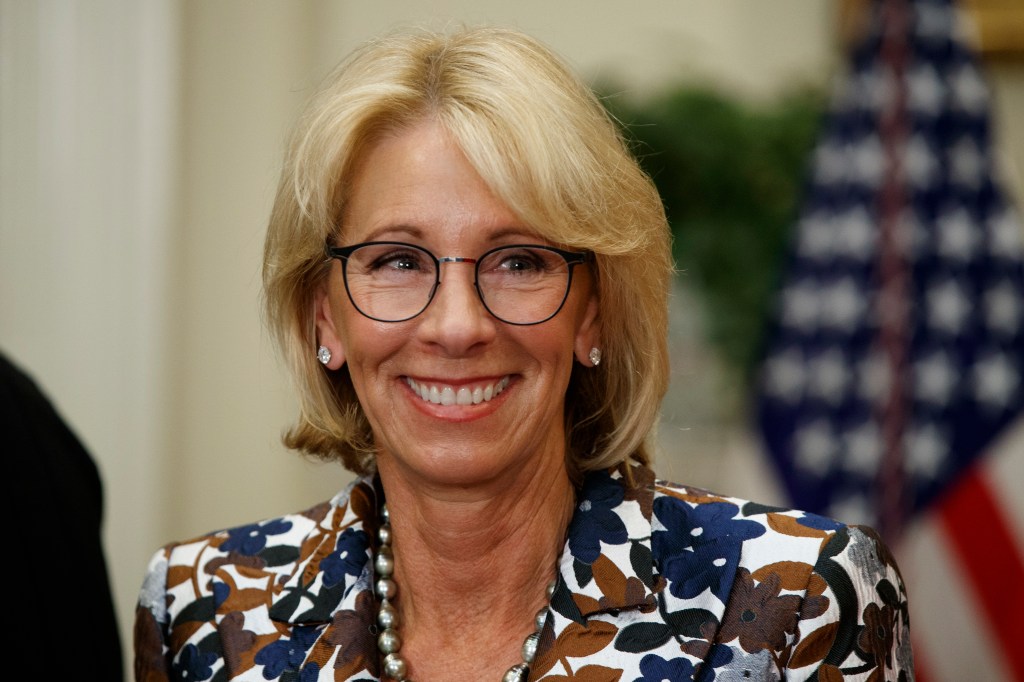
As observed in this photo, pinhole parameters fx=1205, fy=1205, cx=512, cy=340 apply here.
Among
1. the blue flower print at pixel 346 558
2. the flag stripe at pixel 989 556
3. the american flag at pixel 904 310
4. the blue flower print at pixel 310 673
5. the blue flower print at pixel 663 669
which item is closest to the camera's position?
the blue flower print at pixel 663 669

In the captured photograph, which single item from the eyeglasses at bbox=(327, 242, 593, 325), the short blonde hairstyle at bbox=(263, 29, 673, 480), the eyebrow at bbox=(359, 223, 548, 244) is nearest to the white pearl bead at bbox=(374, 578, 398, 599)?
the short blonde hairstyle at bbox=(263, 29, 673, 480)

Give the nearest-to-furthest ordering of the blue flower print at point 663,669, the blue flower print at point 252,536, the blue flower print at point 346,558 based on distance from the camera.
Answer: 1. the blue flower print at point 663,669
2. the blue flower print at point 346,558
3. the blue flower print at point 252,536

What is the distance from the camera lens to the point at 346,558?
1857mm

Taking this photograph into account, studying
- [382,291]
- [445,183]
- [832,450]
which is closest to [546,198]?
[445,183]

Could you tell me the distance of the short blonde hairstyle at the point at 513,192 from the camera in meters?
1.63

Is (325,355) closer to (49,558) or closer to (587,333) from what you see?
(587,333)

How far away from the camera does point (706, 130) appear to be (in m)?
4.19

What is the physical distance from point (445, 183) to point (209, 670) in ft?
2.64

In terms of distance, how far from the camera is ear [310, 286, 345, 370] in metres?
1.86

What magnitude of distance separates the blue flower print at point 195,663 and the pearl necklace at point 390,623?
25 centimetres

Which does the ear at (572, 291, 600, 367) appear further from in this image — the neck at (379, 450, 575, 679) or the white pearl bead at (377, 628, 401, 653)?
the white pearl bead at (377, 628, 401, 653)

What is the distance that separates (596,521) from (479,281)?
41cm

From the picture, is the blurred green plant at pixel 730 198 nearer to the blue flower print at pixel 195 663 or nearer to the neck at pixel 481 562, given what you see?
the neck at pixel 481 562

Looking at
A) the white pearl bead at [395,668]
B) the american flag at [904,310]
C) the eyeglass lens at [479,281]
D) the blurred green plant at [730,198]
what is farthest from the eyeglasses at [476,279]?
the blurred green plant at [730,198]
